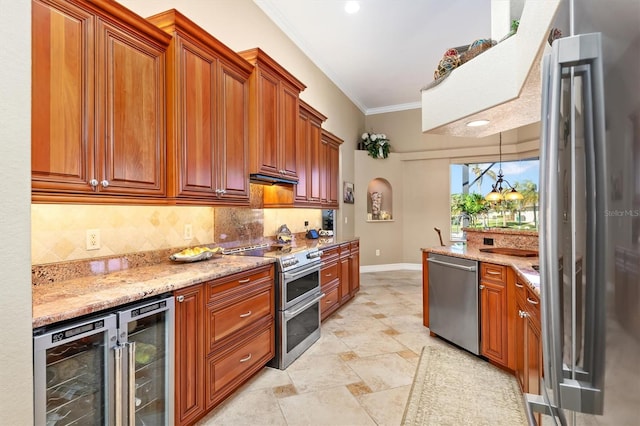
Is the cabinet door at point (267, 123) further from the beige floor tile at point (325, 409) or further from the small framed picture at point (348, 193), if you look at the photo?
the small framed picture at point (348, 193)

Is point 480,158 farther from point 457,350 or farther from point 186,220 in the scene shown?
point 186,220

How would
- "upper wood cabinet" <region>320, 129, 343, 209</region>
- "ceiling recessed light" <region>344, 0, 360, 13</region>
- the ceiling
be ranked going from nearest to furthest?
"ceiling recessed light" <region>344, 0, 360, 13</region> → the ceiling → "upper wood cabinet" <region>320, 129, 343, 209</region>

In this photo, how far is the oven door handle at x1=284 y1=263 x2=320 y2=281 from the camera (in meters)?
2.69

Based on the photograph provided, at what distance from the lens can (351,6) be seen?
12.1 ft

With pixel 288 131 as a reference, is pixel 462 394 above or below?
below

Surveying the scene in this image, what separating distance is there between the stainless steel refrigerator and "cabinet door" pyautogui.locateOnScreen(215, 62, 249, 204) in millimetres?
2147

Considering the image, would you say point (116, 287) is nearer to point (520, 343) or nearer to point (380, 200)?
point (520, 343)

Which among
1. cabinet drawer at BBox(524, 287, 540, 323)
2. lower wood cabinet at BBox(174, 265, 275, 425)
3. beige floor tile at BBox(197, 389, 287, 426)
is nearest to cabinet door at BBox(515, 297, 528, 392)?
cabinet drawer at BBox(524, 287, 540, 323)

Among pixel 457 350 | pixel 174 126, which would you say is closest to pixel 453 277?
pixel 457 350

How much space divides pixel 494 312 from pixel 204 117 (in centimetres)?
278

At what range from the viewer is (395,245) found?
705 centimetres

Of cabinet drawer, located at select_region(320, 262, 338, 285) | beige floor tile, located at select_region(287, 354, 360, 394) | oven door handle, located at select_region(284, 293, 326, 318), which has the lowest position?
beige floor tile, located at select_region(287, 354, 360, 394)

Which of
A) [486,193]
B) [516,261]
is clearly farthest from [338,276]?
[486,193]

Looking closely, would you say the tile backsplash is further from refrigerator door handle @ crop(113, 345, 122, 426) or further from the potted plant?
the potted plant
